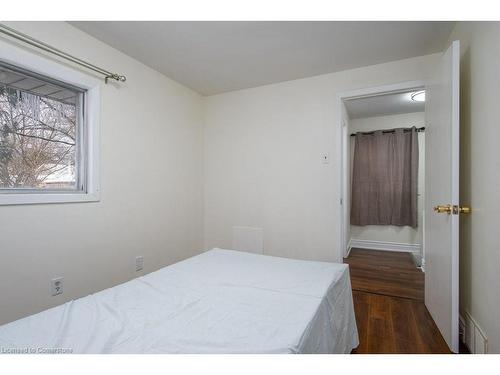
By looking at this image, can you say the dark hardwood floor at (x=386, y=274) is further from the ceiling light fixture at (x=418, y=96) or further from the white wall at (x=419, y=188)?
the ceiling light fixture at (x=418, y=96)

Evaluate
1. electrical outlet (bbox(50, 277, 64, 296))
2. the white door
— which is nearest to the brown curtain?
the white door

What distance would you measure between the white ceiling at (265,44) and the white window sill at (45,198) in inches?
43.8

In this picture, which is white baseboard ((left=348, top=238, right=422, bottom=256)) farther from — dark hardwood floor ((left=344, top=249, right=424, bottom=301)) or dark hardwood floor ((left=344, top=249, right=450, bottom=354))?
dark hardwood floor ((left=344, top=249, right=450, bottom=354))

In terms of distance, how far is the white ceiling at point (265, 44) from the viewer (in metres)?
1.91

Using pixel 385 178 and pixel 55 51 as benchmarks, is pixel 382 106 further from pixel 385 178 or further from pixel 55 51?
pixel 55 51

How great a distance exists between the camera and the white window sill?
1.58m

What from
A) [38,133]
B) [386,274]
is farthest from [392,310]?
[38,133]

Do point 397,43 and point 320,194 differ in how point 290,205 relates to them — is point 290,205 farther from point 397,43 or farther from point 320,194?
point 397,43

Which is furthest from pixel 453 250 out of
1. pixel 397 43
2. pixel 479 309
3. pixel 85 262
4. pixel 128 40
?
pixel 128 40

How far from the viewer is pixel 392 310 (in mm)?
2162

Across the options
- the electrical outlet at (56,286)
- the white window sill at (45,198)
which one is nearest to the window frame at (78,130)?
the white window sill at (45,198)

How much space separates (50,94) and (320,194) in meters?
2.45

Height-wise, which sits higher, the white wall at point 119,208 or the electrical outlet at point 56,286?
the white wall at point 119,208
